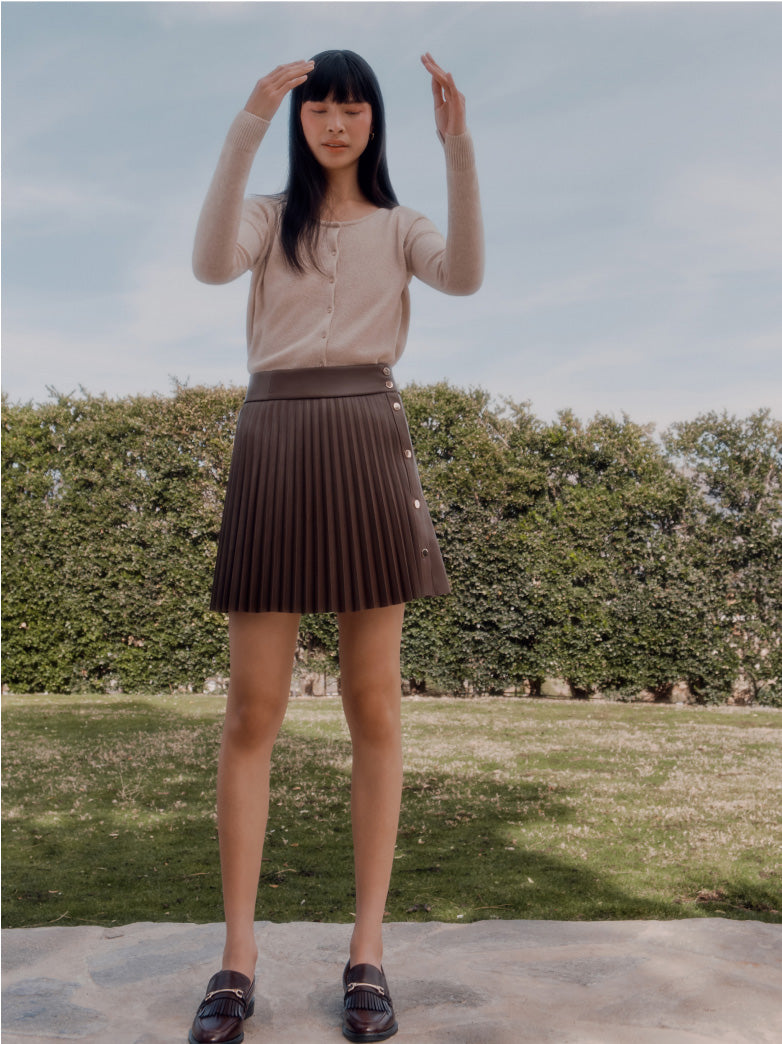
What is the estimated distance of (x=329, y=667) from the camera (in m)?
9.70

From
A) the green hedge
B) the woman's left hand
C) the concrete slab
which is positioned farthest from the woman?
the green hedge

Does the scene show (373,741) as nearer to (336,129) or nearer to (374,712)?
(374,712)

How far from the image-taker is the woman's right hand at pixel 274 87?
69.4 inches

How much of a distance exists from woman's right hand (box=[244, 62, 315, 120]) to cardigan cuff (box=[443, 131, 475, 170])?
1.01ft

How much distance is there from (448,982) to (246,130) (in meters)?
1.82

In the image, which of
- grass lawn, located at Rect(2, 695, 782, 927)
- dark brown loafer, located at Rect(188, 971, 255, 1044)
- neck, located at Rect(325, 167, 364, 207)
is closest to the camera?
dark brown loafer, located at Rect(188, 971, 255, 1044)

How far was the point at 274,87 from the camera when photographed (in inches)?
69.4

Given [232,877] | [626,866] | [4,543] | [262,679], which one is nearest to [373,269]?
[262,679]

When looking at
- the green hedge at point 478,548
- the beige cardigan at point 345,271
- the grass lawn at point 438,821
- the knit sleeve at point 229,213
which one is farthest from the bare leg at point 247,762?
the green hedge at point 478,548

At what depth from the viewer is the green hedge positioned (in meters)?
9.04

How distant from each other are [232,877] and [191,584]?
7.92 meters

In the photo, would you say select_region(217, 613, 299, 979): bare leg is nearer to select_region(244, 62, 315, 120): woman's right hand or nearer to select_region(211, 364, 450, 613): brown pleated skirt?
select_region(211, 364, 450, 613): brown pleated skirt

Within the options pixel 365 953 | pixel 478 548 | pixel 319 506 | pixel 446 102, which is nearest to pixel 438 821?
pixel 365 953

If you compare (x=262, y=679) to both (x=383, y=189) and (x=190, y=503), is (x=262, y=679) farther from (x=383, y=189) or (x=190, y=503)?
(x=190, y=503)
